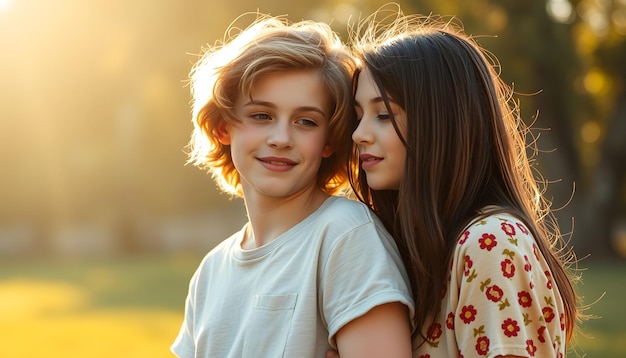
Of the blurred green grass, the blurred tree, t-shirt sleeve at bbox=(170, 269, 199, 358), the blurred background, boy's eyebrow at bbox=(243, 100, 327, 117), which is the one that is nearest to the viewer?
boy's eyebrow at bbox=(243, 100, 327, 117)

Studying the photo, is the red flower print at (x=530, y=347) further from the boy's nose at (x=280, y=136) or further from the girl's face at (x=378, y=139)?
the boy's nose at (x=280, y=136)

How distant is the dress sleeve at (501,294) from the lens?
2561 millimetres

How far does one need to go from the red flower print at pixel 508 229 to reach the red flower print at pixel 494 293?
0.17m

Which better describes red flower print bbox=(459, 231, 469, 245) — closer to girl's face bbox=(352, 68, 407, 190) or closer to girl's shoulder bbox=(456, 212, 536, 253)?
girl's shoulder bbox=(456, 212, 536, 253)

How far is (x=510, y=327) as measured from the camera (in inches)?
101

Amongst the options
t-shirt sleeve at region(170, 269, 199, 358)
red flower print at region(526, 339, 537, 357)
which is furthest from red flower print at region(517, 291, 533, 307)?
t-shirt sleeve at region(170, 269, 199, 358)

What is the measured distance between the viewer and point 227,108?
10.4ft

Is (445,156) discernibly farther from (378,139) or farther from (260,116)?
(260,116)

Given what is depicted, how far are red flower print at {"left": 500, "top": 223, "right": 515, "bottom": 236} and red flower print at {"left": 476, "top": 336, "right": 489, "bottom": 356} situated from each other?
307 millimetres

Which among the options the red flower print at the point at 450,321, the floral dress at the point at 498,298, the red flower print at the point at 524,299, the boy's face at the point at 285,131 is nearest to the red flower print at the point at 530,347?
the floral dress at the point at 498,298

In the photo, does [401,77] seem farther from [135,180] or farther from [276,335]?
[135,180]

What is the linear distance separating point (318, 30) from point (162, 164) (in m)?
21.3

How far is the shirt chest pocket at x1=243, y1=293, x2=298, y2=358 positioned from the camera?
278 cm

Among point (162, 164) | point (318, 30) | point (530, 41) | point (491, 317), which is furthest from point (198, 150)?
point (162, 164)
